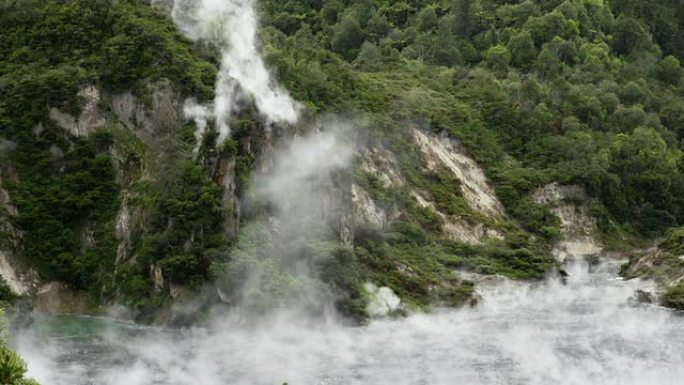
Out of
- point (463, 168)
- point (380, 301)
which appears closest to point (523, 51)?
point (463, 168)

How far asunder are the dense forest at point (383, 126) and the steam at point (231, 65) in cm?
93

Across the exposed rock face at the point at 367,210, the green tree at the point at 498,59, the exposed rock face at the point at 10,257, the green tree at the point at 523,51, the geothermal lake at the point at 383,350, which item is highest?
the green tree at the point at 523,51

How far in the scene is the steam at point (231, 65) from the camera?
53.4m

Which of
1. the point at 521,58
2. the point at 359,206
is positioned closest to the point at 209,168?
the point at 359,206

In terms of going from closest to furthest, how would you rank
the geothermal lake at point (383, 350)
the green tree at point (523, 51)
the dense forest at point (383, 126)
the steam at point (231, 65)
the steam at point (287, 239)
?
the geothermal lake at point (383, 350), the steam at point (287, 239), the dense forest at point (383, 126), the steam at point (231, 65), the green tree at point (523, 51)

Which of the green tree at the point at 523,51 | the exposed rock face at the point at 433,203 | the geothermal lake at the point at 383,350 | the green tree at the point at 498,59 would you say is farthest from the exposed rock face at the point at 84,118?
the green tree at the point at 523,51

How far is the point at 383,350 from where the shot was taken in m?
40.7

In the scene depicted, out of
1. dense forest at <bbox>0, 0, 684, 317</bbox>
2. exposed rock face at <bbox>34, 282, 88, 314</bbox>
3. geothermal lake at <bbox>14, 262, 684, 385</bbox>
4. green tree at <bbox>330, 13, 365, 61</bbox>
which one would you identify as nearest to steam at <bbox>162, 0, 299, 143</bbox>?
dense forest at <bbox>0, 0, 684, 317</bbox>

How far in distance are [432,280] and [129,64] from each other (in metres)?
21.5

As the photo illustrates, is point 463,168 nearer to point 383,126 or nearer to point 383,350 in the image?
point 383,126

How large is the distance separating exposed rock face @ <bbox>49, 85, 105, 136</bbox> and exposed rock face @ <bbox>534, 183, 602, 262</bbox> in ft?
126

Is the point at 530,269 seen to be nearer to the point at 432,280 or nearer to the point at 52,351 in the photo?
the point at 432,280

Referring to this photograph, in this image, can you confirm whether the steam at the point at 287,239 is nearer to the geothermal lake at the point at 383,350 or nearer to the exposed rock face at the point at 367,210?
the geothermal lake at the point at 383,350

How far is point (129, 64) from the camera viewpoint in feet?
180
